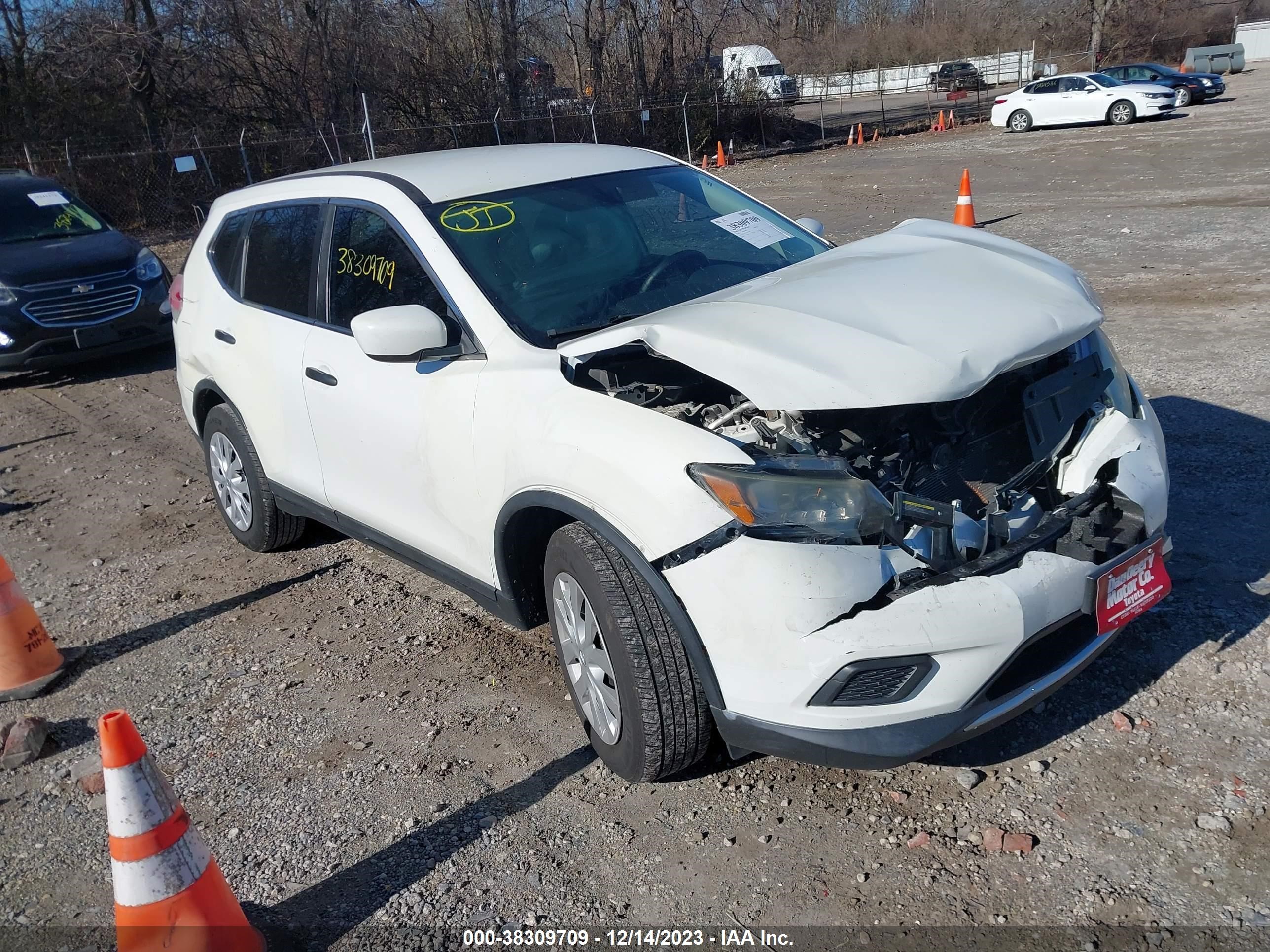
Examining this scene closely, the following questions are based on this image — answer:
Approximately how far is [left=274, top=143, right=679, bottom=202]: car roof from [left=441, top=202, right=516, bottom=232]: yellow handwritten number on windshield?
7 cm

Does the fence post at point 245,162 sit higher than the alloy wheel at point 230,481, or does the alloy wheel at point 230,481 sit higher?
the fence post at point 245,162

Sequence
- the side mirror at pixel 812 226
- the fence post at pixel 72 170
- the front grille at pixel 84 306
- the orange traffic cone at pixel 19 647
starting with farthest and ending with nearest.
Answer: the fence post at pixel 72 170
the front grille at pixel 84 306
the side mirror at pixel 812 226
the orange traffic cone at pixel 19 647

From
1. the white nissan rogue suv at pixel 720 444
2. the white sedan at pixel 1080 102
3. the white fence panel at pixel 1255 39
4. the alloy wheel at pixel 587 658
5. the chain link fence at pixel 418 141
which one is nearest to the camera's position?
the white nissan rogue suv at pixel 720 444

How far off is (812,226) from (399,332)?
2.22 metres

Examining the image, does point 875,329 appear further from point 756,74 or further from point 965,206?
point 756,74

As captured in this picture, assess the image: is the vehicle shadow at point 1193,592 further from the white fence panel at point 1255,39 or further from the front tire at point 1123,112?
the white fence panel at point 1255,39

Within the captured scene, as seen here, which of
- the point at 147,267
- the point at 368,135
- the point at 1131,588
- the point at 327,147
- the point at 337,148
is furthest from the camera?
the point at 337,148

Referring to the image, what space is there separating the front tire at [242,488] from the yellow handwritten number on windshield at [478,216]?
1827 millimetres

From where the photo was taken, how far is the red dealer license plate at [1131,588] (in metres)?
2.93

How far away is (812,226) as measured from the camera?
15.8 feet

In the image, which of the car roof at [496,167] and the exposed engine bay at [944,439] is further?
the car roof at [496,167]

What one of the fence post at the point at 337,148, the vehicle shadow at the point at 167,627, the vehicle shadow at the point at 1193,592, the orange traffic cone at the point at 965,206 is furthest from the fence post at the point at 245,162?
the vehicle shadow at the point at 1193,592

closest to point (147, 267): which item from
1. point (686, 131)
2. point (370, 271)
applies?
point (370, 271)

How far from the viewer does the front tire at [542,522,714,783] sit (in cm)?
296
